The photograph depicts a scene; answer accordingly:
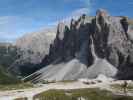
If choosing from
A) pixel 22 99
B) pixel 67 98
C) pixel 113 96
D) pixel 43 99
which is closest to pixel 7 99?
pixel 22 99

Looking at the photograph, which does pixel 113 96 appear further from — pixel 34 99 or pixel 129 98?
pixel 34 99

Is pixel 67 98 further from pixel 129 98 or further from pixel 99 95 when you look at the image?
pixel 129 98

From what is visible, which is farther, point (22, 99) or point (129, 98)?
point (22, 99)

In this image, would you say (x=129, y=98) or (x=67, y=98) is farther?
(x=67, y=98)

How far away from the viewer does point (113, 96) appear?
191625mm

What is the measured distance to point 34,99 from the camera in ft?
645

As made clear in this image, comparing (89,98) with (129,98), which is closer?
(129,98)

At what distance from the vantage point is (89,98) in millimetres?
190875

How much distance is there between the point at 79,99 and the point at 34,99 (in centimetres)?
2882

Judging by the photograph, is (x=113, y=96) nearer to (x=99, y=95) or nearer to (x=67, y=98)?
(x=99, y=95)

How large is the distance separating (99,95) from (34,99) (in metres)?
41.7

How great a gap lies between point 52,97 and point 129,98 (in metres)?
49.8

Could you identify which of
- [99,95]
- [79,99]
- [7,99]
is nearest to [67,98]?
[79,99]

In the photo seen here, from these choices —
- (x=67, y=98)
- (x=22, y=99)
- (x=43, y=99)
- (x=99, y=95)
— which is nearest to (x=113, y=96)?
(x=99, y=95)
